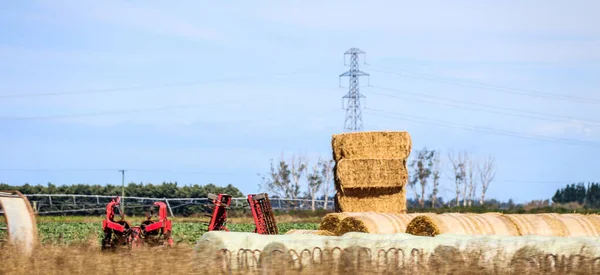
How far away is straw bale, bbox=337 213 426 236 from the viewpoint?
19172 millimetres

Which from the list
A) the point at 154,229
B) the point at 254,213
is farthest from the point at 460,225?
the point at 154,229

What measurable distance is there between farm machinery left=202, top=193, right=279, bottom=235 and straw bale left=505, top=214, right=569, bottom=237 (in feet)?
17.4

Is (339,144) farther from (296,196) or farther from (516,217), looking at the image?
(296,196)

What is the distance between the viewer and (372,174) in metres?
24.6

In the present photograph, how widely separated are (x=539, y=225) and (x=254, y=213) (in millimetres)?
6130

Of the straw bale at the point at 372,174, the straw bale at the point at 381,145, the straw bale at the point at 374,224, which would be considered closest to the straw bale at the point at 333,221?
the straw bale at the point at 374,224

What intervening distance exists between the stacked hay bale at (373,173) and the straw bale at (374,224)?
15.2 feet

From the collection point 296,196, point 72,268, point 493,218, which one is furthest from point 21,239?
point 296,196

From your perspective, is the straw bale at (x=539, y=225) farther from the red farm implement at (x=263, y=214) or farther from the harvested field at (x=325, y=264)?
the harvested field at (x=325, y=264)

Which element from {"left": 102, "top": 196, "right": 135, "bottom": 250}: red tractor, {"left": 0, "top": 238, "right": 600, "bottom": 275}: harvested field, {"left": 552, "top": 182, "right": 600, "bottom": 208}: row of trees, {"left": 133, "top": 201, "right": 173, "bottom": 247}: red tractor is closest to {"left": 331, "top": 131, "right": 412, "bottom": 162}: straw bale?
{"left": 133, "top": 201, "right": 173, "bottom": 247}: red tractor

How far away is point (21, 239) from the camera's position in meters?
17.1

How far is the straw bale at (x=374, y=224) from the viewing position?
1917cm

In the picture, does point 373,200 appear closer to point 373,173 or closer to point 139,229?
point 373,173

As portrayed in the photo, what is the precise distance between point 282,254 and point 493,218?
8.36 metres
